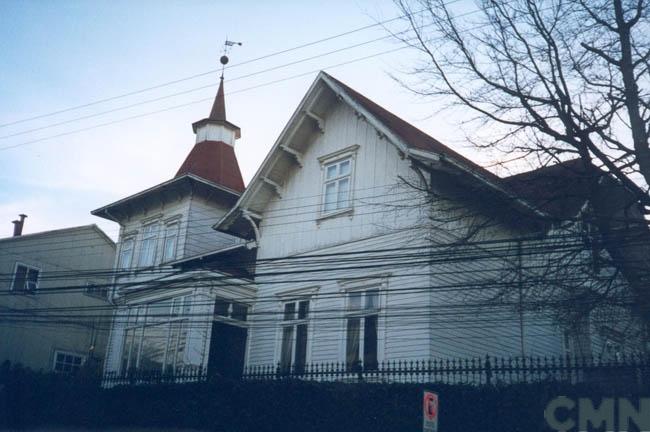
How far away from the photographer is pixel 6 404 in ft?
70.9

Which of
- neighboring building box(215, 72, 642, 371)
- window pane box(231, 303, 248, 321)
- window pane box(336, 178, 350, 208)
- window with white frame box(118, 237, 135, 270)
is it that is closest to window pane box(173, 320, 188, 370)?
window pane box(231, 303, 248, 321)

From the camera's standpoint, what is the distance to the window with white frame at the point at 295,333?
770 inches

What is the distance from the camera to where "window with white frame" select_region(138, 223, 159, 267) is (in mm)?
26953

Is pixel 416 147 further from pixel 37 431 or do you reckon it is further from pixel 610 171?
pixel 37 431

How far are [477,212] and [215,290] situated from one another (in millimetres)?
9102

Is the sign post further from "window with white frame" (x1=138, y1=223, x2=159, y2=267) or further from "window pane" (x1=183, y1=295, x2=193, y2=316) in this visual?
"window with white frame" (x1=138, y1=223, x2=159, y2=267)

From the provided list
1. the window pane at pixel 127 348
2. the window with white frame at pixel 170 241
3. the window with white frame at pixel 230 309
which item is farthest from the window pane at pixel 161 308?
the window with white frame at pixel 170 241

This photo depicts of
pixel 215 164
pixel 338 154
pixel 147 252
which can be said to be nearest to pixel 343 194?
pixel 338 154

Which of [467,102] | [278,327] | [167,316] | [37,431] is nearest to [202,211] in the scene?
[167,316]

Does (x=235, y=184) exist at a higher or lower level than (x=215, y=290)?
higher

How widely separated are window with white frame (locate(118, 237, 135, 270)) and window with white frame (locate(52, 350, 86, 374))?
9.82m

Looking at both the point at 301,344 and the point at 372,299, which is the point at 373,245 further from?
the point at 301,344

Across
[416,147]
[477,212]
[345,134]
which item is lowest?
[477,212]

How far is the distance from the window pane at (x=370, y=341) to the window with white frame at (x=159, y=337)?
17.1ft
